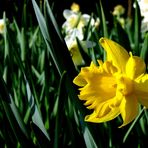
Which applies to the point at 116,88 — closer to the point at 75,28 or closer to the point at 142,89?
the point at 142,89

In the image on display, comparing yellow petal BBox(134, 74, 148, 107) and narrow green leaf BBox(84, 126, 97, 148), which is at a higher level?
yellow petal BBox(134, 74, 148, 107)

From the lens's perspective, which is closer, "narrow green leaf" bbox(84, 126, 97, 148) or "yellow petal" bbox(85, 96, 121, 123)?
"yellow petal" bbox(85, 96, 121, 123)

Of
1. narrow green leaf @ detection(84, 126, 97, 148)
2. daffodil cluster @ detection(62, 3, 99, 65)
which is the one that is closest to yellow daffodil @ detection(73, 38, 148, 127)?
narrow green leaf @ detection(84, 126, 97, 148)

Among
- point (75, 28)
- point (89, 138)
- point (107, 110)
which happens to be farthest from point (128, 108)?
point (75, 28)

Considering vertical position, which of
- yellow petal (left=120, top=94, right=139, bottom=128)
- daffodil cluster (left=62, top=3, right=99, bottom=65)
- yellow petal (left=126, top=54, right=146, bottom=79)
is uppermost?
yellow petal (left=126, top=54, right=146, bottom=79)

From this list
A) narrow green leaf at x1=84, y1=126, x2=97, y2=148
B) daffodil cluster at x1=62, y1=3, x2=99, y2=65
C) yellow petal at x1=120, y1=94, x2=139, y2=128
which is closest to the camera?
yellow petal at x1=120, y1=94, x2=139, y2=128

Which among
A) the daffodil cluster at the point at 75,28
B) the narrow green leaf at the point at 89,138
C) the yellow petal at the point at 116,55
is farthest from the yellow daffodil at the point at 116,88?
the daffodil cluster at the point at 75,28

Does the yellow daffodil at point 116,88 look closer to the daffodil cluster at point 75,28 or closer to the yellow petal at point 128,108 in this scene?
the yellow petal at point 128,108

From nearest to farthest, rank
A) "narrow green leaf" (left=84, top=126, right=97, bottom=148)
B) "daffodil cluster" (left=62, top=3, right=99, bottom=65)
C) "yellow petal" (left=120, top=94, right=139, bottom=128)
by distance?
"yellow petal" (left=120, top=94, right=139, bottom=128)
"narrow green leaf" (left=84, top=126, right=97, bottom=148)
"daffodil cluster" (left=62, top=3, right=99, bottom=65)

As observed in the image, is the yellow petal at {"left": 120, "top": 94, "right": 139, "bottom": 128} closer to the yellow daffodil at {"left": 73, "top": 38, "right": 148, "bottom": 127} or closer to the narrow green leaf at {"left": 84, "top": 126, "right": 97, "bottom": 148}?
the yellow daffodil at {"left": 73, "top": 38, "right": 148, "bottom": 127}
